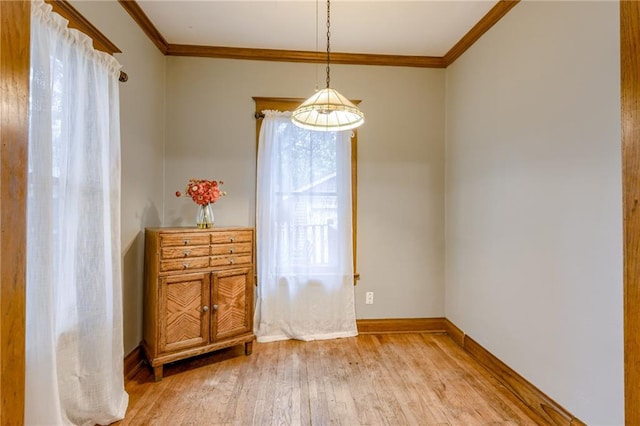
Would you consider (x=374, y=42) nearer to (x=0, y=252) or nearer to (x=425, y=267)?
(x=425, y=267)

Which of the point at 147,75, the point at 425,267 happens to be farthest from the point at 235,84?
the point at 425,267

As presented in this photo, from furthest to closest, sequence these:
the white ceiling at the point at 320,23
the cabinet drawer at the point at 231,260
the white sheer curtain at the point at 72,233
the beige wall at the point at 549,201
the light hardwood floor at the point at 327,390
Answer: the cabinet drawer at the point at 231,260 → the white ceiling at the point at 320,23 → the light hardwood floor at the point at 327,390 → the beige wall at the point at 549,201 → the white sheer curtain at the point at 72,233

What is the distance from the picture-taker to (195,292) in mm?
2312

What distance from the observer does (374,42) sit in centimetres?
280

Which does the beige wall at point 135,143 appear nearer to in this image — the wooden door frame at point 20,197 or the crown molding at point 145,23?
the crown molding at point 145,23

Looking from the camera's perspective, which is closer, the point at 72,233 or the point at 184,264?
the point at 72,233

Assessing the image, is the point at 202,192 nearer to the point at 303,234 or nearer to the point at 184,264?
the point at 184,264

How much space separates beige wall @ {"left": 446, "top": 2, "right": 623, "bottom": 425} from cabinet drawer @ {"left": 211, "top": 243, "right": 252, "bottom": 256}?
189 centimetres

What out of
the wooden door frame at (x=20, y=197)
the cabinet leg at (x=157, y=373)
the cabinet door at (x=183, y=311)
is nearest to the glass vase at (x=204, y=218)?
the cabinet door at (x=183, y=311)

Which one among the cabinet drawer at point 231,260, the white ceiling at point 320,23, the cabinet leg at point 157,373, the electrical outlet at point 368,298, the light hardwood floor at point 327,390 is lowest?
the light hardwood floor at point 327,390

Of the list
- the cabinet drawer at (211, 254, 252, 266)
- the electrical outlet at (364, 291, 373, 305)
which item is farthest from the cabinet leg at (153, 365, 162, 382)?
the electrical outlet at (364, 291, 373, 305)

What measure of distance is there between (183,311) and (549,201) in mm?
2511

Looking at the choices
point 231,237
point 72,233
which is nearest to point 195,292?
point 231,237

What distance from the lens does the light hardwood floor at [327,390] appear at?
1.83m
